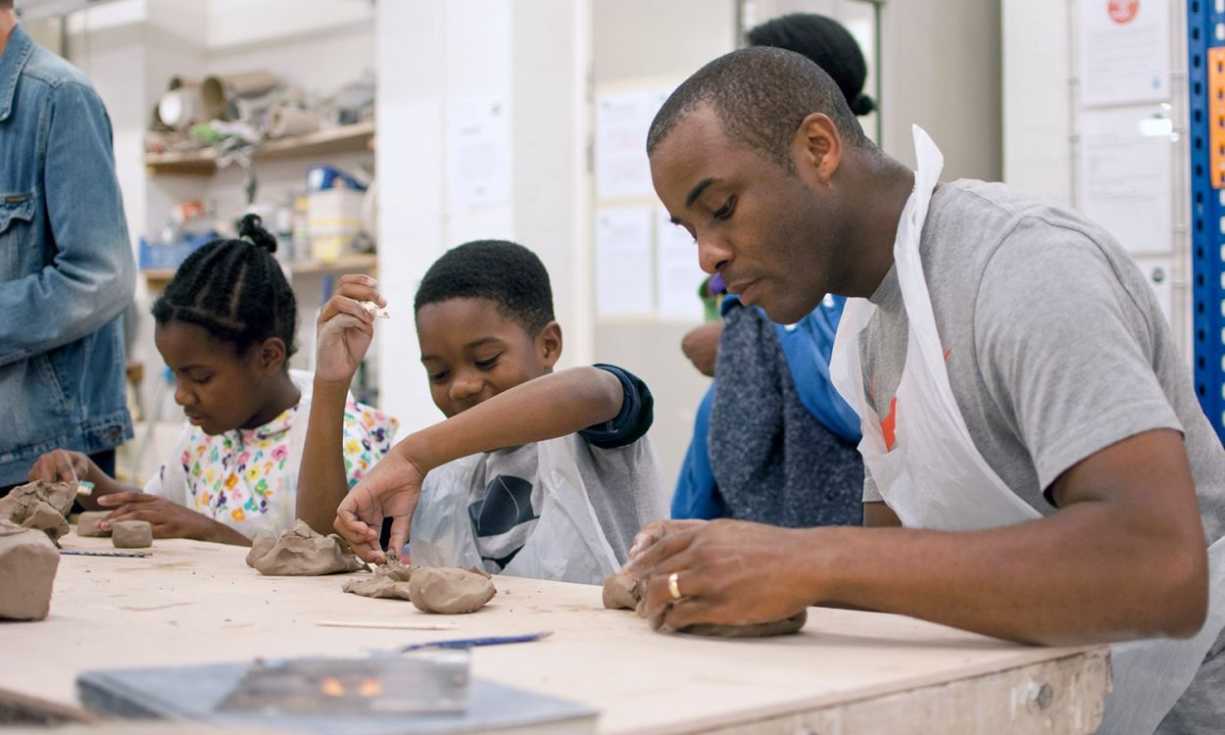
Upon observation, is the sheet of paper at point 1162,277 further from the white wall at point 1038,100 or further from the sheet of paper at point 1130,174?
the white wall at point 1038,100

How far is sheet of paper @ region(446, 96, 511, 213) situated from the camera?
455cm

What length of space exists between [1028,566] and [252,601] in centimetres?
85

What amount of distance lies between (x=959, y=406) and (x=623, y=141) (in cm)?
297

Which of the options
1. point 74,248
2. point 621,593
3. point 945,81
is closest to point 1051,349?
point 621,593

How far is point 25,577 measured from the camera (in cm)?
134

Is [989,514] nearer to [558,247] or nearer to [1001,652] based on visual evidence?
[1001,652]

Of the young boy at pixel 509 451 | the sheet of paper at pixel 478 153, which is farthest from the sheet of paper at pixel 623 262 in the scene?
the young boy at pixel 509 451

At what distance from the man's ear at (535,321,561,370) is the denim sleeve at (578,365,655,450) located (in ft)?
1.08

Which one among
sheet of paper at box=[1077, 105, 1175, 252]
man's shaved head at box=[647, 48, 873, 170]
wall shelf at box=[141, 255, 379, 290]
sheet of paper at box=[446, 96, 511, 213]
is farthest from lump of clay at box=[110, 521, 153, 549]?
wall shelf at box=[141, 255, 379, 290]

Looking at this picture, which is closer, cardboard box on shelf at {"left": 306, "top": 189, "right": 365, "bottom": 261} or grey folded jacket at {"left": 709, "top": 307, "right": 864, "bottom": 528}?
grey folded jacket at {"left": 709, "top": 307, "right": 864, "bottom": 528}

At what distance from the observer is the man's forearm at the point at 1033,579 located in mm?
1139

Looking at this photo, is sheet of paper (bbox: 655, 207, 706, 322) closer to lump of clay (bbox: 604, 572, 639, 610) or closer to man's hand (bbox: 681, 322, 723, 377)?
man's hand (bbox: 681, 322, 723, 377)

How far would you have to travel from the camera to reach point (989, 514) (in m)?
1.38

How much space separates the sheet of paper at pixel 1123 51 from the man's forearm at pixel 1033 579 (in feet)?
6.93
